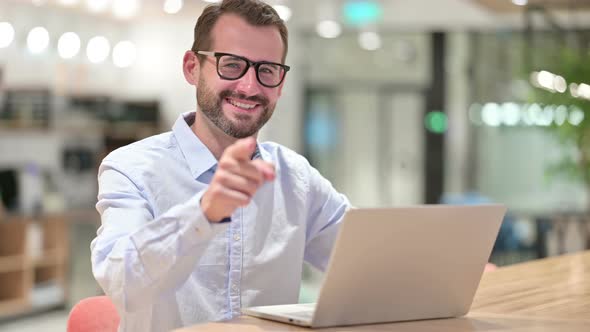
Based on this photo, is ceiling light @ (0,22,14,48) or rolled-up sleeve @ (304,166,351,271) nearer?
rolled-up sleeve @ (304,166,351,271)

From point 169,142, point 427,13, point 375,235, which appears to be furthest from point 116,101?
point 375,235

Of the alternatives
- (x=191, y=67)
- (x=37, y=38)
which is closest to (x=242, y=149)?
(x=191, y=67)

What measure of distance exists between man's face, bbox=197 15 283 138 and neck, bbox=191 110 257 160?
0.04 metres

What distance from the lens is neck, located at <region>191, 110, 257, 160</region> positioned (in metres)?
2.01

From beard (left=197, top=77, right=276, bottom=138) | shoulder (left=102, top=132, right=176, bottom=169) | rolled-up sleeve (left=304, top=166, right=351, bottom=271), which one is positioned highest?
beard (left=197, top=77, right=276, bottom=138)

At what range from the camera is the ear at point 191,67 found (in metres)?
2.05

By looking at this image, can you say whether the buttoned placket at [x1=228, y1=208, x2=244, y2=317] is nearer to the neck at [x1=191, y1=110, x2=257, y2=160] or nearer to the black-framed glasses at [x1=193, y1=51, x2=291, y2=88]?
the neck at [x1=191, y1=110, x2=257, y2=160]

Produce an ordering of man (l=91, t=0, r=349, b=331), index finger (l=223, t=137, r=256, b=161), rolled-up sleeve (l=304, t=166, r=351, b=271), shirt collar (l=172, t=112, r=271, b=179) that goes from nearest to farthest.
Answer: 1. index finger (l=223, t=137, r=256, b=161)
2. man (l=91, t=0, r=349, b=331)
3. shirt collar (l=172, t=112, r=271, b=179)
4. rolled-up sleeve (l=304, t=166, r=351, b=271)

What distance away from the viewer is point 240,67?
1.92 metres

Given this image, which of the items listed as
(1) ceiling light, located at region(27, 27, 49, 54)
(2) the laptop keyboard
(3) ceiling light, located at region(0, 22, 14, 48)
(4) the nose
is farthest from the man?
(1) ceiling light, located at region(27, 27, 49, 54)

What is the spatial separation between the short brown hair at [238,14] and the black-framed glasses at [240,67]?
94 mm

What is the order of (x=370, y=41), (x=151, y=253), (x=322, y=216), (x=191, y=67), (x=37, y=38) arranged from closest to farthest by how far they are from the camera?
(x=151, y=253), (x=191, y=67), (x=322, y=216), (x=37, y=38), (x=370, y=41)

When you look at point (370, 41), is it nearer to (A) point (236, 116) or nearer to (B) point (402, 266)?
(A) point (236, 116)

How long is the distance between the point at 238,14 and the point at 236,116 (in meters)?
0.23
